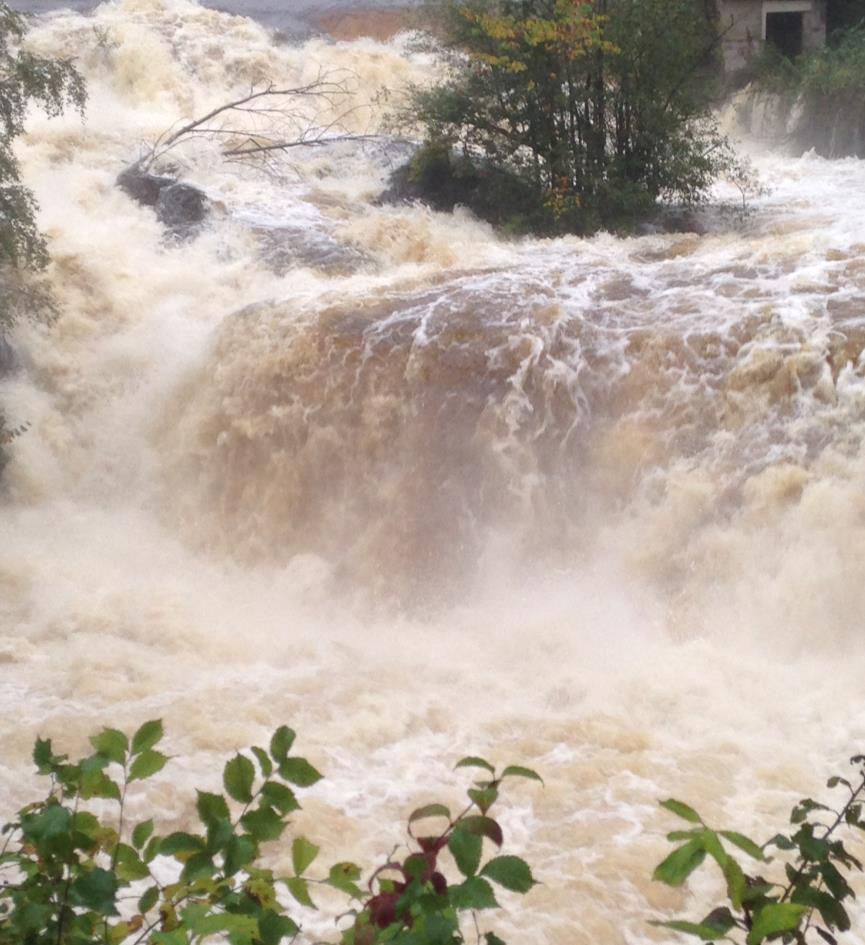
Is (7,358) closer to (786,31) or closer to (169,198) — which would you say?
(169,198)

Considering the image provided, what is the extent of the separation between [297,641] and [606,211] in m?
6.64

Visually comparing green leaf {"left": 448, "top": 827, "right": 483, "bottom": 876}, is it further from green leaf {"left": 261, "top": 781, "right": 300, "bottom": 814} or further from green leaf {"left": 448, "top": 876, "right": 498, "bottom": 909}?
green leaf {"left": 261, "top": 781, "right": 300, "bottom": 814}

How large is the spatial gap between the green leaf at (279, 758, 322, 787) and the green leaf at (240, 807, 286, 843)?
0.04m

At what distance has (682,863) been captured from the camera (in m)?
1.05

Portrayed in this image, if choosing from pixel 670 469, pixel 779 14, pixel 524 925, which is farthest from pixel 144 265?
pixel 779 14

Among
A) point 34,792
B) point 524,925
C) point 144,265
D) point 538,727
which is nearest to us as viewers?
point 524,925

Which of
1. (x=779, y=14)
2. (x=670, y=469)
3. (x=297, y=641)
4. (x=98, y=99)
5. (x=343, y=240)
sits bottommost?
(x=297, y=641)

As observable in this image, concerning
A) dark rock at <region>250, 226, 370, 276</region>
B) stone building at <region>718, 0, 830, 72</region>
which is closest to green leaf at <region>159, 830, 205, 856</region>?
dark rock at <region>250, 226, 370, 276</region>

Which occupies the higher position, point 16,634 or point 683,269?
point 683,269

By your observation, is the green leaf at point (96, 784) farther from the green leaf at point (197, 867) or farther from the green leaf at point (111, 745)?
the green leaf at point (197, 867)

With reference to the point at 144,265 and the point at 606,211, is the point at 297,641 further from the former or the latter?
the point at 606,211

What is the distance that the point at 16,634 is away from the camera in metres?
Result: 5.66

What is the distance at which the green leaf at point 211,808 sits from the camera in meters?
1.17

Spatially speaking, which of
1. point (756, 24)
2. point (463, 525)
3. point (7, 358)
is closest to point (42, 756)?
point (463, 525)
